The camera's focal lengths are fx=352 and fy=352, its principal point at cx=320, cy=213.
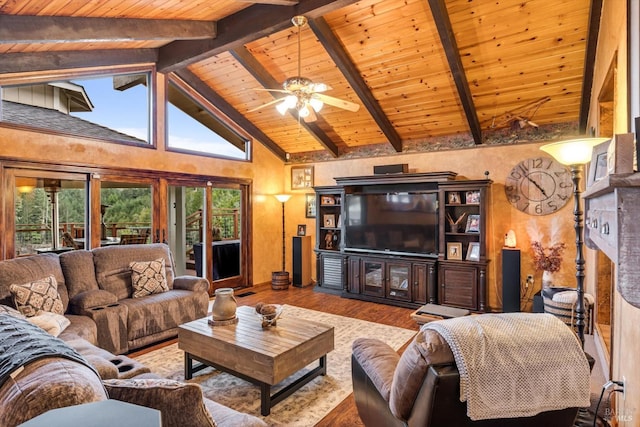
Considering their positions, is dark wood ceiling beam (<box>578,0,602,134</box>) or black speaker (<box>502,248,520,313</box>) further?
black speaker (<box>502,248,520,313</box>)

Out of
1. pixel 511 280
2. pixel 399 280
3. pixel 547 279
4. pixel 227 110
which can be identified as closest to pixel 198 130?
pixel 227 110

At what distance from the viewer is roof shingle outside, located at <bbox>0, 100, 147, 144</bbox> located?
3873mm

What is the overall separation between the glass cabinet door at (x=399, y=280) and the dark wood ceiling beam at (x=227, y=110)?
329 centimetres

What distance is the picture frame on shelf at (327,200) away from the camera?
6.62m

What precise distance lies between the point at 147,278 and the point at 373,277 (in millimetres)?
3380

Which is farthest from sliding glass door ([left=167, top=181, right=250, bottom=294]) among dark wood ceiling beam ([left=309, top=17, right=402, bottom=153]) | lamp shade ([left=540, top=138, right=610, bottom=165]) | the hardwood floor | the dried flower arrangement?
lamp shade ([left=540, top=138, right=610, bottom=165])

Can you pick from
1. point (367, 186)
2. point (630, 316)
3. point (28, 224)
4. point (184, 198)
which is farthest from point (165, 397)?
point (367, 186)

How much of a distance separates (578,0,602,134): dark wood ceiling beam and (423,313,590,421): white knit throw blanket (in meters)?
3.26

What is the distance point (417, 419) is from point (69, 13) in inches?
164

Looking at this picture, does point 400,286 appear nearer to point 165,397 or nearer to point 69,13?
point 165,397

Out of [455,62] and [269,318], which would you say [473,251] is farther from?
[269,318]

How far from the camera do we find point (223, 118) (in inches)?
245

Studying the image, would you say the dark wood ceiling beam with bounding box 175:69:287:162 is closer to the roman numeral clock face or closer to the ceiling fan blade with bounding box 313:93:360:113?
the ceiling fan blade with bounding box 313:93:360:113

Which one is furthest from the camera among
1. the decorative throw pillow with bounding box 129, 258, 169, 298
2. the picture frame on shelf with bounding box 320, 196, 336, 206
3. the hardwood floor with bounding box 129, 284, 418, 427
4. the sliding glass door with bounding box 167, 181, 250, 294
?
the picture frame on shelf with bounding box 320, 196, 336, 206
